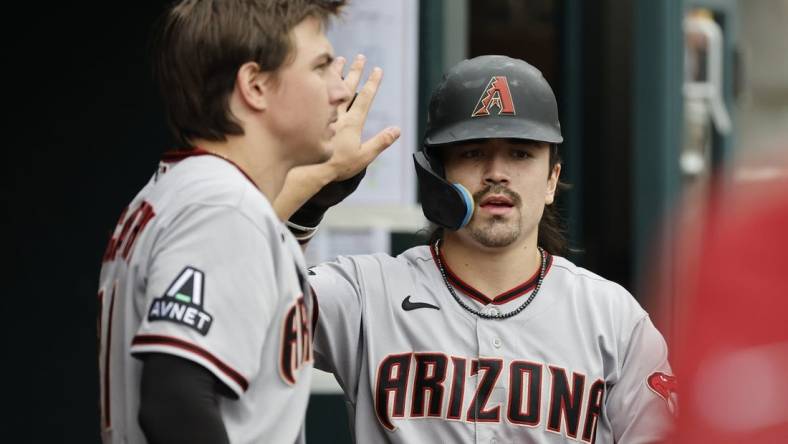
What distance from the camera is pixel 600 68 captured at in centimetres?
587

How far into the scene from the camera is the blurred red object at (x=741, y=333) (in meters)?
1.45

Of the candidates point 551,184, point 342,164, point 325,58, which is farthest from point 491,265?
point 325,58

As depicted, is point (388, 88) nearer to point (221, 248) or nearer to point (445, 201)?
point (445, 201)

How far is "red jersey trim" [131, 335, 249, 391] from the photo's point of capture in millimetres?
2172

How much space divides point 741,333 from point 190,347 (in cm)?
100

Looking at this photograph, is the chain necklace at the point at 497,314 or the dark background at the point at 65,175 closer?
the chain necklace at the point at 497,314

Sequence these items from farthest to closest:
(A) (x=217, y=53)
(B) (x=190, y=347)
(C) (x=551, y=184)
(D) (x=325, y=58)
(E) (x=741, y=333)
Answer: (C) (x=551, y=184), (D) (x=325, y=58), (A) (x=217, y=53), (B) (x=190, y=347), (E) (x=741, y=333)

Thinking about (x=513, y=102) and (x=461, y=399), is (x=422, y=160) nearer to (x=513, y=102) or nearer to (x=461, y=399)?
(x=513, y=102)

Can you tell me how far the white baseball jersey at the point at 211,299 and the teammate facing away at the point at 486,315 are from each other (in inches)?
24.9

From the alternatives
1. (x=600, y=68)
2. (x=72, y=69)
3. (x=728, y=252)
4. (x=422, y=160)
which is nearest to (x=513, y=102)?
(x=422, y=160)

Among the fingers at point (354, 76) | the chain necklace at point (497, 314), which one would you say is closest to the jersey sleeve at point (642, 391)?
the chain necklace at point (497, 314)

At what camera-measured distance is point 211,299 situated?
7.29 feet

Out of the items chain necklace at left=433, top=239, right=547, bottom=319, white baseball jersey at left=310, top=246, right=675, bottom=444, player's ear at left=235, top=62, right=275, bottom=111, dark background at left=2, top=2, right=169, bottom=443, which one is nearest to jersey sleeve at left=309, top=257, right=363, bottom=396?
white baseball jersey at left=310, top=246, right=675, bottom=444

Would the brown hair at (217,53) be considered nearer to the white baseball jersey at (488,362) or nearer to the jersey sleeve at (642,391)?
the white baseball jersey at (488,362)
